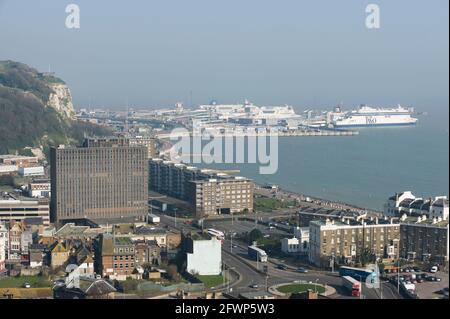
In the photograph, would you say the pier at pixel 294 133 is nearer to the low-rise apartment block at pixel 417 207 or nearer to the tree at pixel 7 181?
the tree at pixel 7 181

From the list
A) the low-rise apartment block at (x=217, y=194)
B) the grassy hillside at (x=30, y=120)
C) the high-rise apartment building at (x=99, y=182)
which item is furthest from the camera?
the grassy hillside at (x=30, y=120)

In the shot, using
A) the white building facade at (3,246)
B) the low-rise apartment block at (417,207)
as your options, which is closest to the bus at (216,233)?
the low-rise apartment block at (417,207)

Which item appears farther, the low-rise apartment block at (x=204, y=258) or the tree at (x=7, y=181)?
the tree at (x=7, y=181)

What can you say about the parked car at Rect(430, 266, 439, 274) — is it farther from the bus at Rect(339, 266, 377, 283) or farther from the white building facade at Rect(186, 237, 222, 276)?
the white building facade at Rect(186, 237, 222, 276)

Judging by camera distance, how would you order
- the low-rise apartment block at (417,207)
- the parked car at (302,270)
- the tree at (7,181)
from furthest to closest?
the tree at (7,181) < the low-rise apartment block at (417,207) < the parked car at (302,270)

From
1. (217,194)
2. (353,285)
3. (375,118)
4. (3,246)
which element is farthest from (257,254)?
(375,118)

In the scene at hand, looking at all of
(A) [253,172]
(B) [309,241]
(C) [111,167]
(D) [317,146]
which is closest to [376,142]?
(D) [317,146]

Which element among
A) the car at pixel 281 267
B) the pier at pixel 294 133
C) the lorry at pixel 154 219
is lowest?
the car at pixel 281 267

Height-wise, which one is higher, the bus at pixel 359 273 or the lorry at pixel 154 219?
the lorry at pixel 154 219

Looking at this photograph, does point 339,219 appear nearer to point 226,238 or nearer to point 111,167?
point 226,238
